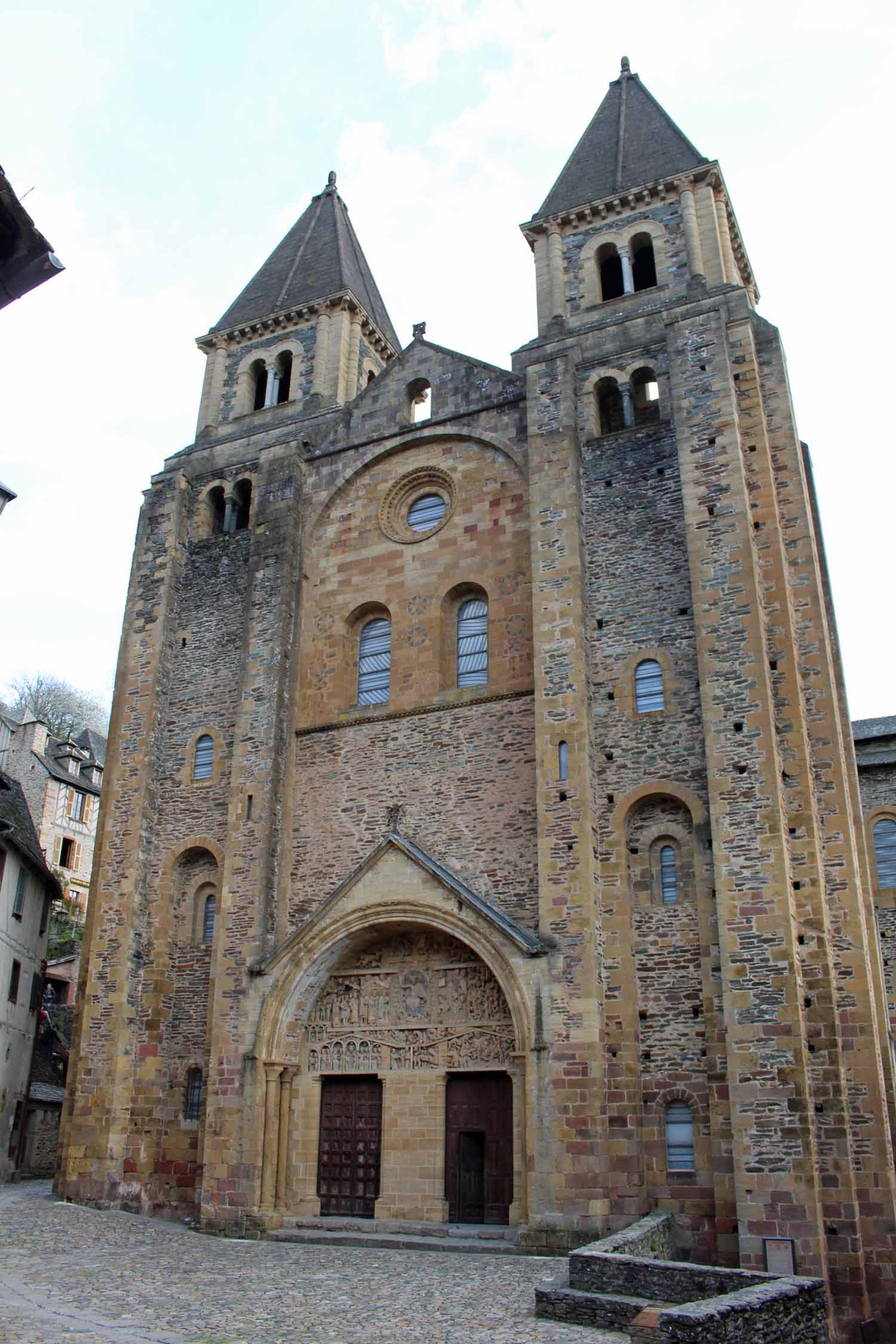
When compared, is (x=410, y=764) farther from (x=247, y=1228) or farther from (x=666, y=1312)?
A: (x=666, y=1312)

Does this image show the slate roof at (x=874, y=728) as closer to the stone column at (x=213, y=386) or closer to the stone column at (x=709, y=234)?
the stone column at (x=709, y=234)

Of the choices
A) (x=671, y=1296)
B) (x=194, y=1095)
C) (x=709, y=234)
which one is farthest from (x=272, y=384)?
(x=671, y=1296)

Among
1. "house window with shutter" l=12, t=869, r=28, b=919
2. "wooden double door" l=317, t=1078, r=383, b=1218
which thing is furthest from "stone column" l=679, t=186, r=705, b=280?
"house window with shutter" l=12, t=869, r=28, b=919

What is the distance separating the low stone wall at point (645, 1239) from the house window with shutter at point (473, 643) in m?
9.52

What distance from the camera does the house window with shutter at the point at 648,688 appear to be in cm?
1859

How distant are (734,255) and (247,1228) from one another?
2243 centimetres

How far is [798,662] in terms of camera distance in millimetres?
18234

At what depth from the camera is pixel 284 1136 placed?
733 inches

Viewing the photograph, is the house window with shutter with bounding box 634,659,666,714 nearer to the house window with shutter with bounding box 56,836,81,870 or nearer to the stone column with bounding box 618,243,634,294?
the stone column with bounding box 618,243,634,294

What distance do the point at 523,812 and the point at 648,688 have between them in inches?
120

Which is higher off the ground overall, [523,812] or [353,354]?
[353,354]

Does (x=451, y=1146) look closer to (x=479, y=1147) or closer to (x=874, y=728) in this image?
(x=479, y=1147)

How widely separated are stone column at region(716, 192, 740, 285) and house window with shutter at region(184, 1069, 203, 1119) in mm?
18854

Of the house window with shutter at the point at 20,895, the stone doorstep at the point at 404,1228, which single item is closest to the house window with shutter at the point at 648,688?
the stone doorstep at the point at 404,1228
